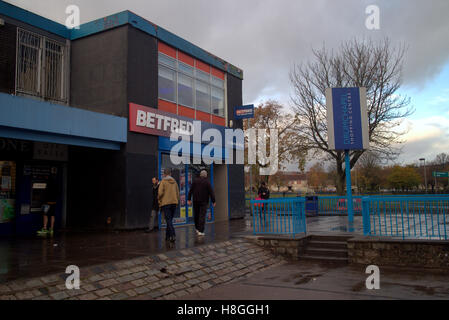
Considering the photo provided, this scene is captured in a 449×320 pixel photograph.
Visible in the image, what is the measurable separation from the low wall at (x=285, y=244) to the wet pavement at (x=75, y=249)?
1014 millimetres

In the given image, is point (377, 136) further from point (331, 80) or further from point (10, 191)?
point (10, 191)

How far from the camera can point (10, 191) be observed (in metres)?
11.6

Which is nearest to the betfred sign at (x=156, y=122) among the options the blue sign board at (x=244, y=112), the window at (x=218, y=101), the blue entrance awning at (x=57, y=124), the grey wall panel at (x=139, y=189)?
the blue entrance awning at (x=57, y=124)

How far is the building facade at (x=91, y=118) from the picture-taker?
11523 mm

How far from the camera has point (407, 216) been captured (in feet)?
29.6

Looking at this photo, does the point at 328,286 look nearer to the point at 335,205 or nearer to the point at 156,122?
the point at 156,122

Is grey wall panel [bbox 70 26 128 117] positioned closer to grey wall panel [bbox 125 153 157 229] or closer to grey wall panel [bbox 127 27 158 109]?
grey wall panel [bbox 127 27 158 109]

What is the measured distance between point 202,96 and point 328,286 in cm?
1133

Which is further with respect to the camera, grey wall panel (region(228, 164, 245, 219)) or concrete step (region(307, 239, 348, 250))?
grey wall panel (region(228, 164, 245, 219))

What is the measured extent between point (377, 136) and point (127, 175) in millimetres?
17967

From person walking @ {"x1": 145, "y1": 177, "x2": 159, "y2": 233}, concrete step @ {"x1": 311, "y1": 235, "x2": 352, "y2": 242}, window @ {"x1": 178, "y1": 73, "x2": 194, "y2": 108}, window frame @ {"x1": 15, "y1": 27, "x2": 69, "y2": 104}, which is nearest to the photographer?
concrete step @ {"x1": 311, "y1": 235, "x2": 352, "y2": 242}

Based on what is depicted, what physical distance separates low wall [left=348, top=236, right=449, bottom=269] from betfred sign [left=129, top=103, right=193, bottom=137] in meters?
7.52

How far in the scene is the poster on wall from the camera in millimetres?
11367

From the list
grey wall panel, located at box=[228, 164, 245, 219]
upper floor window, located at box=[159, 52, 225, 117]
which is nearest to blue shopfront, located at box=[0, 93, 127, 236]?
upper floor window, located at box=[159, 52, 225, 117]
